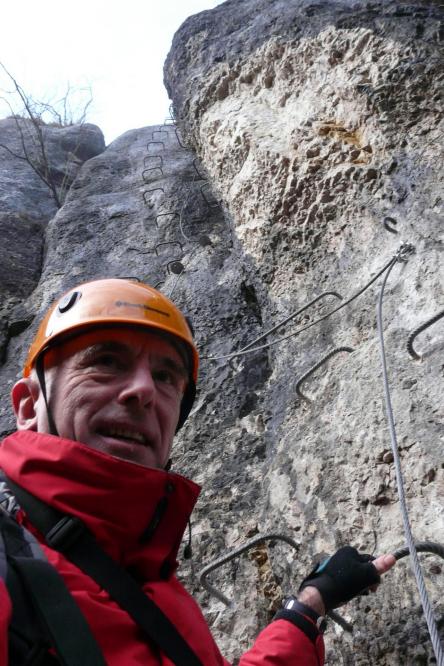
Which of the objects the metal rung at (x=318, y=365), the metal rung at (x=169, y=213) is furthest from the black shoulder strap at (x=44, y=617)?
the metal rung at (x=169, y=213)

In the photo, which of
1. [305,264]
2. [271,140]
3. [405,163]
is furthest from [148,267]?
[405,163]

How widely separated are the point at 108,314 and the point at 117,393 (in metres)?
0.36

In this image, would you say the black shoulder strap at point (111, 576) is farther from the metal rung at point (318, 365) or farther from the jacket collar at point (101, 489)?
the metal rung at point (318, 365)

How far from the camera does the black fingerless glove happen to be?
2.09 m

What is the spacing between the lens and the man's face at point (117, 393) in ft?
6.88

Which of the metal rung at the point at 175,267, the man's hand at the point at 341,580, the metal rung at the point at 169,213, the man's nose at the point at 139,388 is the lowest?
the metal rung at the point at 175,267

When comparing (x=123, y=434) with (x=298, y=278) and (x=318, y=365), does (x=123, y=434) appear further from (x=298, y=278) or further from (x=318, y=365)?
(x=298, y=278)

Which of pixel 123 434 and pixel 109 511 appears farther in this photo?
pixel 123 434

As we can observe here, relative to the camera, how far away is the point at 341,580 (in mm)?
2113

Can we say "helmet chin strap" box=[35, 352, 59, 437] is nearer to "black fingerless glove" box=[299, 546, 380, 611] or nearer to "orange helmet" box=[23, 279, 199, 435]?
"orange helmet" box=[23, 279, 199, 435]

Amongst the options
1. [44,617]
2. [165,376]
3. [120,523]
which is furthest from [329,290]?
[44,617]

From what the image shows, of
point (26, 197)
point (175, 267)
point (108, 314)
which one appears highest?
Result: point (108, 314)

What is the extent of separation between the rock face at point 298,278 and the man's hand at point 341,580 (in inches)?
8.0

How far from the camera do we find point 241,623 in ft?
9.62
